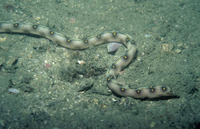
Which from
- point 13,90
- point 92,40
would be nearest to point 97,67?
point 92,40

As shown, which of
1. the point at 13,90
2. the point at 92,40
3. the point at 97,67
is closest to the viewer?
the point at 13,90

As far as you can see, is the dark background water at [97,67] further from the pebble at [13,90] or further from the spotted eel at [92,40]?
the spotted eel at [92,40]

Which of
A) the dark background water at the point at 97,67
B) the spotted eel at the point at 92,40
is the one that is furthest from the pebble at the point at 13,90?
the spotted eel at the point at 92,40

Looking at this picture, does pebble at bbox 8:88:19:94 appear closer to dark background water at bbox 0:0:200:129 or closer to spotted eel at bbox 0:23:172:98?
dark background water at bbox 0:0:200:129

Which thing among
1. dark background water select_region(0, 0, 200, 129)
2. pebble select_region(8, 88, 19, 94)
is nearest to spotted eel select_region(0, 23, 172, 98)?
dark background water select_region(0, 0, 200, 129)

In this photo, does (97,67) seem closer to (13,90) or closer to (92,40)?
(92,40)

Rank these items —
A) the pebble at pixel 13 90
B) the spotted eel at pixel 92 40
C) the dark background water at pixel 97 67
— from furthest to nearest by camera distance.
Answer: the spotted eel at pixel 92 40 < the pebble at pixel 13 90 < the dark background water at pixel 97 67

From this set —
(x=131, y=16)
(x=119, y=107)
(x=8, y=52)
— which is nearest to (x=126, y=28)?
(x=131, y=16)

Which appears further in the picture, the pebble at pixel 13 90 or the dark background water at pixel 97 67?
the pebble at pixel 13 90

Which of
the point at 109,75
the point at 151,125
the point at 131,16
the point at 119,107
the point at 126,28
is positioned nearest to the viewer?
the point at 151,125

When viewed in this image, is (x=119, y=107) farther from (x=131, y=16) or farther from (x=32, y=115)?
(x=131, y=16)

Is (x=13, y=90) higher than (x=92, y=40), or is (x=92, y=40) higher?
(x=92, y=40)
